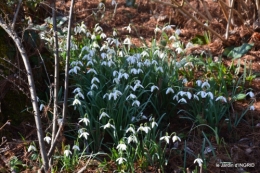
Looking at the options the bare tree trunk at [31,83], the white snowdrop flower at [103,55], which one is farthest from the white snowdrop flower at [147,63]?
the bare tree trunk at [31,83]

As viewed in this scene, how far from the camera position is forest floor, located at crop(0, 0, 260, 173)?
11.4ft

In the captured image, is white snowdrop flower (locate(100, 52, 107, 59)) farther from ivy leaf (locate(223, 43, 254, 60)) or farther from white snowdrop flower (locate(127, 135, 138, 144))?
ivy leaf (locate(223, 43, 254, 60))

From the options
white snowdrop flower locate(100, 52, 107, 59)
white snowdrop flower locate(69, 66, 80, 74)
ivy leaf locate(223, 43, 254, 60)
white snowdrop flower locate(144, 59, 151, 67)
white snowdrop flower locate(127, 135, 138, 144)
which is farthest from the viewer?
ivy leaf locate(223, 43, 254, 60)

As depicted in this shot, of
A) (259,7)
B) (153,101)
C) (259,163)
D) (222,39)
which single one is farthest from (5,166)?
(259,7)

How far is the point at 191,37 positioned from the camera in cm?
564

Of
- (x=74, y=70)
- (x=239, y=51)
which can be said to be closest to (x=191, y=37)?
(x=239, y=51)

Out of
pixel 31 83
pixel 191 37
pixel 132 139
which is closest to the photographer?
pixel 31 83

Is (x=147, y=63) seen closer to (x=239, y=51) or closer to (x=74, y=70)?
(x=74, y=70)

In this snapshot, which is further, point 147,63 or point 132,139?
point 147,63

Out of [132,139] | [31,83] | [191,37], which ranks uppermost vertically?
[31,83]

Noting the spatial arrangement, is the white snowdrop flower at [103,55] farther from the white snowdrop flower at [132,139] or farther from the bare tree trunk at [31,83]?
the bare tree trunk at [31,83]

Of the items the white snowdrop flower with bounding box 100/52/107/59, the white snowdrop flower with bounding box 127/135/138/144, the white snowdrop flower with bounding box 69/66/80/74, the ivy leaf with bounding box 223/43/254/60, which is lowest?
the white snowdrop flower with bounding box 127/135/138/144

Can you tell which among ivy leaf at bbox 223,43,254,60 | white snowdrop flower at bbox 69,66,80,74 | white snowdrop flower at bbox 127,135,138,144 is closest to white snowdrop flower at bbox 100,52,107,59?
white snowdrop flower at bbox 69,66,80,74

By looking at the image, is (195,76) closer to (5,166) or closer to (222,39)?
(222,39)
